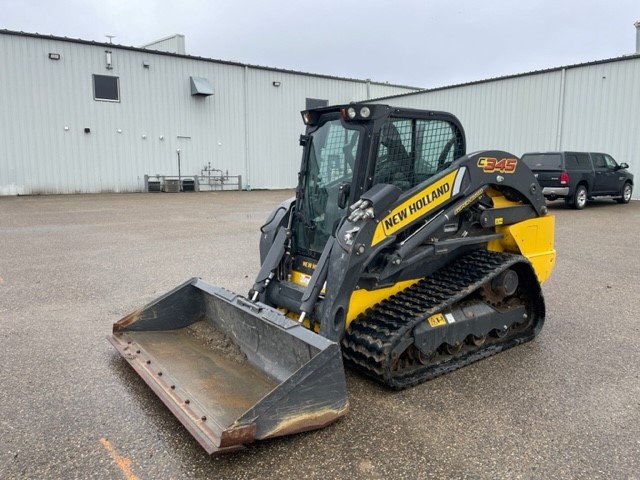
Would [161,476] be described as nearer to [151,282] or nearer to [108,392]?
[108,392]

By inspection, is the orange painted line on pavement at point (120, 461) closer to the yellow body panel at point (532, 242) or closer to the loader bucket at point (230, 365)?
the loader bucket at point (230, 365)

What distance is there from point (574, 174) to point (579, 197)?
0.93 m

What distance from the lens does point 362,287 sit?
4.04 m

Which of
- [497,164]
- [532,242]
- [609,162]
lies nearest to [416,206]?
[497,164]

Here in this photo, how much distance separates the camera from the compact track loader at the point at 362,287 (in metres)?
3.51

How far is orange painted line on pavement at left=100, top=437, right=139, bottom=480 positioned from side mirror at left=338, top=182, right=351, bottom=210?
7.66 feet

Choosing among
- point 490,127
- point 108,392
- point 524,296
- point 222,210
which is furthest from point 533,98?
point 108,392

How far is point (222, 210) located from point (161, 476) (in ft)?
46.9

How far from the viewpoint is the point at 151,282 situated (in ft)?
23.3

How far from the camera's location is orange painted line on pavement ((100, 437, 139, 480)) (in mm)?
2830

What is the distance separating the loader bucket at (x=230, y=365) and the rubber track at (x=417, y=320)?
0.57 meters

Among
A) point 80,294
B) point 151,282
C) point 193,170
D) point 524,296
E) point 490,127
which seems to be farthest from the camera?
point 193,170

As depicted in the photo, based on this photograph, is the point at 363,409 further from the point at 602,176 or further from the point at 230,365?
the point at 602,176

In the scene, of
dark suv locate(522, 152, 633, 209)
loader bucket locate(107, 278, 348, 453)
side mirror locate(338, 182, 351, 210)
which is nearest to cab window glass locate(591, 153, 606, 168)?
dark suv locate(522, 152, 633, 209)
